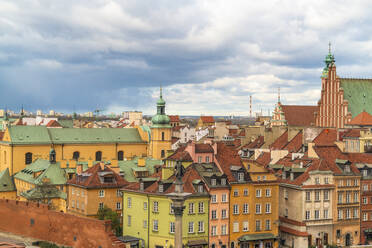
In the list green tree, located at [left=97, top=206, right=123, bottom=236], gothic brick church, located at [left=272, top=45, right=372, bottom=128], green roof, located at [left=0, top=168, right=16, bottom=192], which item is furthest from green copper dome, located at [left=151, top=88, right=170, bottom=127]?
green tree, located at [left=97, top=206, right=123, bottom=236]

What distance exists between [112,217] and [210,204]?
43.7 ft

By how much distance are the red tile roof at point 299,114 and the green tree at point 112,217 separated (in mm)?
83573

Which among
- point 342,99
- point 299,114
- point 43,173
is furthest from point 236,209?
point 299,114

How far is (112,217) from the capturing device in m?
73.8

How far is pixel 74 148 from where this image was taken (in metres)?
116

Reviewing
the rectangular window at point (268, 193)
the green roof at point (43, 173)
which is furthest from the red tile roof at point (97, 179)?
the rectangular window at point (268, 193)

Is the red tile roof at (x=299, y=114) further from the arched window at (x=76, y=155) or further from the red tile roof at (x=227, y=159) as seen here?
the red tile roof at (x=227, y=159)

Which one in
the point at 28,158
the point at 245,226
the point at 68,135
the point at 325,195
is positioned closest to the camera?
the point at 245,226

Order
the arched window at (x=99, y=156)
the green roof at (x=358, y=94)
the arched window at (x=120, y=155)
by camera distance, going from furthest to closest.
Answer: the green roof at (x=358, y=94) → the arched window at (x=120, y=155) → the arched window at (x=99, y=156)

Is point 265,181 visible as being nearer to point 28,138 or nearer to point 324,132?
point 324,132

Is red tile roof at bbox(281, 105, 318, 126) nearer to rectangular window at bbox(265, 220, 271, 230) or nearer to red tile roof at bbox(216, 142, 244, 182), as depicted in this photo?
red tile roof at bbox(216, 142, 244, 182)

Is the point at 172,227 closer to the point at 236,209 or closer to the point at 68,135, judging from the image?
the point at 236,209

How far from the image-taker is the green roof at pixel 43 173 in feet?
292

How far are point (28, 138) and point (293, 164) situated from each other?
175 feet
